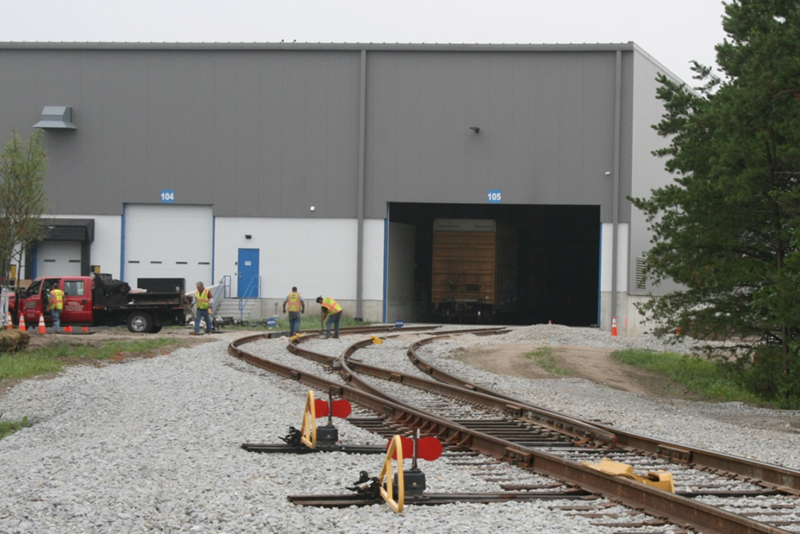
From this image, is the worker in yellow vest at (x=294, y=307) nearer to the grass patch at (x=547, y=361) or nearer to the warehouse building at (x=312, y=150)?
the grass patch at (x=547, y=361)

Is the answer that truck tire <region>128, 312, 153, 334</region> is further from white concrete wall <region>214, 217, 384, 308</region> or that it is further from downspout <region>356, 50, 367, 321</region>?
downspout <region>356, 50, 367, 321</region>

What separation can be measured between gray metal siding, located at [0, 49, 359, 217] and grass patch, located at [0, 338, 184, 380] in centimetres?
1634

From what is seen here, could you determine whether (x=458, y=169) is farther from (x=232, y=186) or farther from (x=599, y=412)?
(x=599, y=412)

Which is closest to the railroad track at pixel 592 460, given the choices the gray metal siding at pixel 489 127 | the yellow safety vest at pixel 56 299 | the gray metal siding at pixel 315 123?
the yellow safety vest at pixel 56 299

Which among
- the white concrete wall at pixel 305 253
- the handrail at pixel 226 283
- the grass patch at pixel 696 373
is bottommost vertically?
the grass patch at pixel 696 373

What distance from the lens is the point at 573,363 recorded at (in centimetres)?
2427

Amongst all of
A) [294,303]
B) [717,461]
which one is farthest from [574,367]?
[717,461]

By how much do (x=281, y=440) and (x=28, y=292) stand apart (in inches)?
981

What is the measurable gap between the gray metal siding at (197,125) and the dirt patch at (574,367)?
55.7 feet

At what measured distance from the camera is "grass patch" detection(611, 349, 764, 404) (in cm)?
2000

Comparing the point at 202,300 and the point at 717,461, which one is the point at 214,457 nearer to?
the point at 717,461

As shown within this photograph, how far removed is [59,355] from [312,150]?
72.7 feet

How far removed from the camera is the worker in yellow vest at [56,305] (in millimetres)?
30750

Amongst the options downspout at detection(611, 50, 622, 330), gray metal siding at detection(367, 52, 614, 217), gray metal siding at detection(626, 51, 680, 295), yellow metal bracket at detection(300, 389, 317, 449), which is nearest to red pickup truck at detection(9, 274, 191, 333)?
gray metal siding at detection(367, 52, 614, 217)
